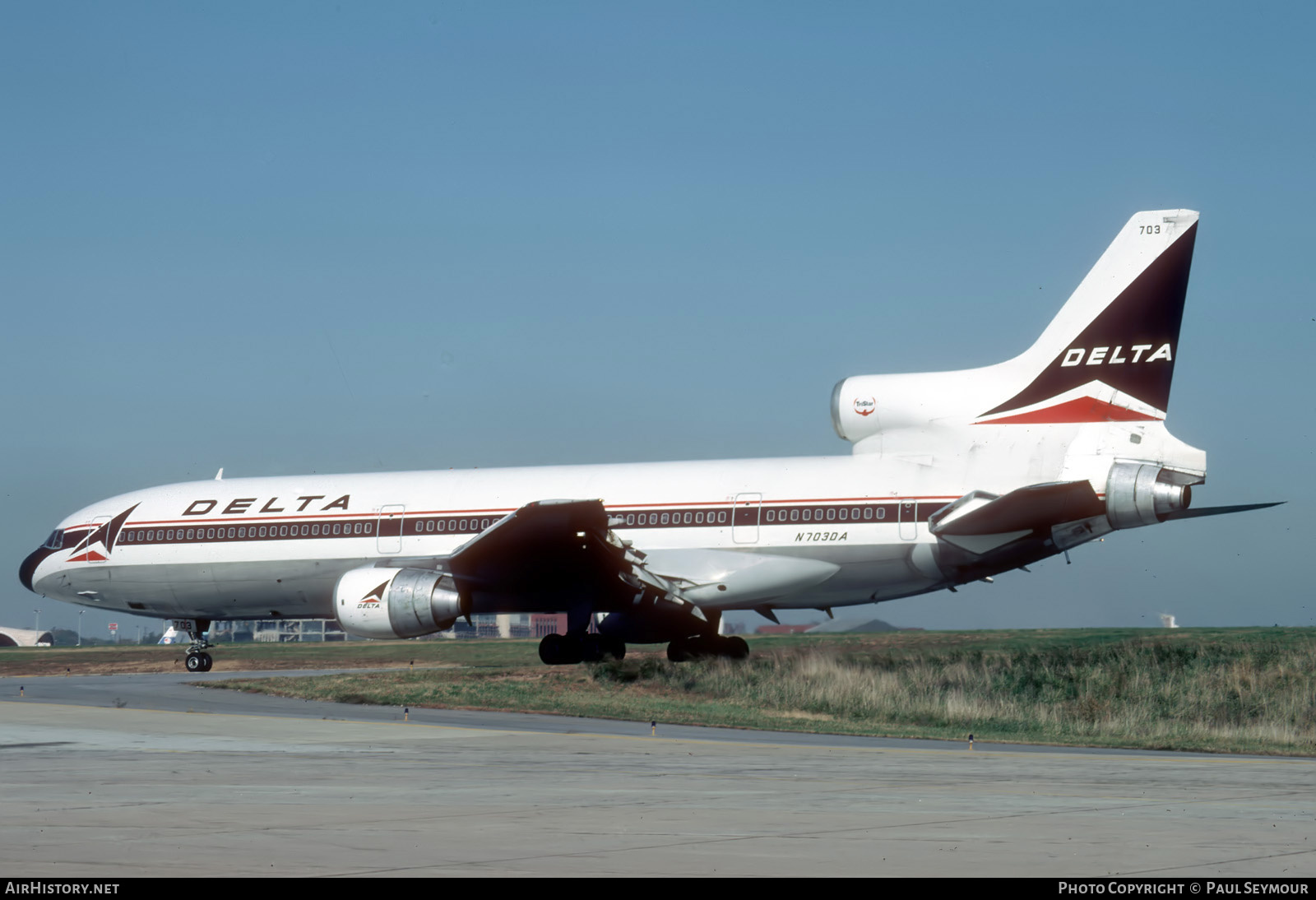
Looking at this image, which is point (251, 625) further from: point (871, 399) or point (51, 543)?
point (871, 399)

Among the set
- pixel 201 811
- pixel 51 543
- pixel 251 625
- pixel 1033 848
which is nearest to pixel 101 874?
pixel 201 811

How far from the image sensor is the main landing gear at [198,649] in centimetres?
3259

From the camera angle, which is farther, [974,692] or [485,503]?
[485,503]

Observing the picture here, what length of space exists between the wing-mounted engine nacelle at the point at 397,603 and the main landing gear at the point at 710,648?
5.06 meters

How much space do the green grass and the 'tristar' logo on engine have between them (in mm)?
1347

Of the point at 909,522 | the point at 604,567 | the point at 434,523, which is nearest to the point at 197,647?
the point at 434,523

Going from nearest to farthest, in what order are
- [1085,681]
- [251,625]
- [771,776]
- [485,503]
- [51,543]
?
[771,776] → [1085,681] → [485,503] → [51,543] → [251,625]

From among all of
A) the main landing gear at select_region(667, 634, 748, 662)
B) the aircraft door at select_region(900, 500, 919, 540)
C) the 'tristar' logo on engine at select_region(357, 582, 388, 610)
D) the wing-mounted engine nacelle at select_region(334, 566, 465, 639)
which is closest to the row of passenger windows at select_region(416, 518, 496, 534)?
the wing-mounted engine nacelle at select_region(334, 566, 465, 639)

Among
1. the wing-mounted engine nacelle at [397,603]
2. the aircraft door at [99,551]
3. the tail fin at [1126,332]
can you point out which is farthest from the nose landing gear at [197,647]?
the tail fin at [1126,332]

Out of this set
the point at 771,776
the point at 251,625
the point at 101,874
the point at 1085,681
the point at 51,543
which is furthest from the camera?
the point at 251,625

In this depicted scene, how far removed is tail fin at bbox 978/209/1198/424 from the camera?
24.8m

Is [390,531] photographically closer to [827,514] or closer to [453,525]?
[453,525]

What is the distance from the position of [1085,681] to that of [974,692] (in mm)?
2426

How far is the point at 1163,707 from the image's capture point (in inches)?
947
